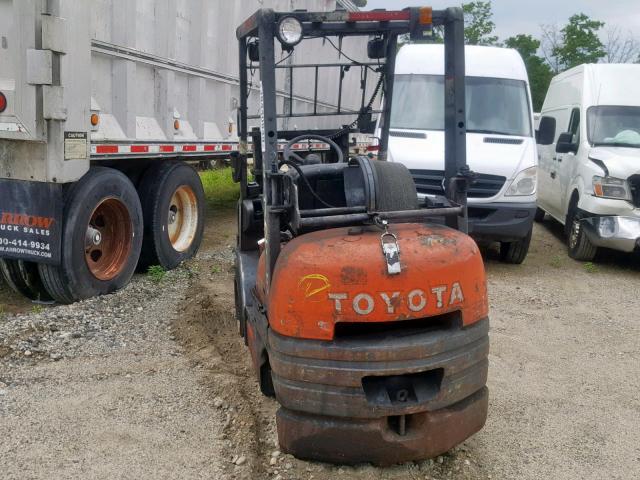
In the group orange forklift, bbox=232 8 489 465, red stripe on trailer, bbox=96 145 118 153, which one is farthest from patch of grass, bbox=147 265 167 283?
orange forklift, bbox=232 8 489 465

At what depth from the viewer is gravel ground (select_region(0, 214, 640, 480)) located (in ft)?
11.0

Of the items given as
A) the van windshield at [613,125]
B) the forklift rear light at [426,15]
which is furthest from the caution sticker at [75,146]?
the van windshield at [613,125]

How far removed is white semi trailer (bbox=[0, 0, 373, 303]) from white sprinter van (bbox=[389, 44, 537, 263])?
75.6 inches

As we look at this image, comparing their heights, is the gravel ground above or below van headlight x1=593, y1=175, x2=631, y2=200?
below

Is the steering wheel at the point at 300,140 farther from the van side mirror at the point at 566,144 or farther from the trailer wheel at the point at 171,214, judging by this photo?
the van side mirror at the point at 566,144

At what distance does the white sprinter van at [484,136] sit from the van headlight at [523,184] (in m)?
0.01

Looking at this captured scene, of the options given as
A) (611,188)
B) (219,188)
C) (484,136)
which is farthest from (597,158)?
(219,188)

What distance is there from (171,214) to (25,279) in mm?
2082

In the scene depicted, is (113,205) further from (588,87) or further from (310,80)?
(588,87)

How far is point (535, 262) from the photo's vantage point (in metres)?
8.77

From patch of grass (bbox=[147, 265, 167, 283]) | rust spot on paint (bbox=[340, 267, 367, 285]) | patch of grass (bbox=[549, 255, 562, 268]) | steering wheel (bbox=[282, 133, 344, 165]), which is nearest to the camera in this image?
rust spot on paint (bbox=[340, 267, 367, 285])

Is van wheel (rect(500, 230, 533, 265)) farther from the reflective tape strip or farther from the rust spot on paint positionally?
the rust spot on paint

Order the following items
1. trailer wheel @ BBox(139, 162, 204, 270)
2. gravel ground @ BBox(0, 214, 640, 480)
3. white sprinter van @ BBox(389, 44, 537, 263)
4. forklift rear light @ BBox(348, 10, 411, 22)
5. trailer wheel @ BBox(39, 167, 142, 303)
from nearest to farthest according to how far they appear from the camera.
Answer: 1. forklift rear light @ BBox(348, 10, 411, 22)
2. gravel ground @ BBox(0, 214, 640, 480)
3. trailer wheel @ BBox(39, 167, 142, 303)
4. trailer wheel @ BBox(139, 162, 204, 270)
5. white sprinter van @ BBox(389, 44, 537, 263)

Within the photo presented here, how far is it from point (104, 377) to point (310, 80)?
6.12m
